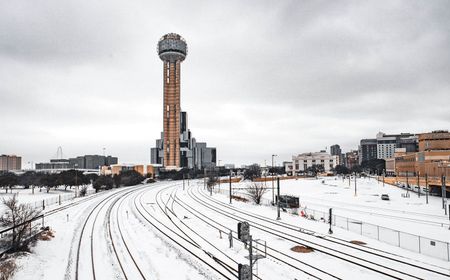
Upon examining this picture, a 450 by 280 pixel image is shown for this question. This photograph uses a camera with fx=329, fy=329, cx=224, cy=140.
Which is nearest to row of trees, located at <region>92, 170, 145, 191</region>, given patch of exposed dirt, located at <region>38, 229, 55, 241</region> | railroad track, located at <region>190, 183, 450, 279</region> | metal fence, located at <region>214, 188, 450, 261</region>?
patch of exposed dirt, located at <region>38, 229, 55, 241</region>

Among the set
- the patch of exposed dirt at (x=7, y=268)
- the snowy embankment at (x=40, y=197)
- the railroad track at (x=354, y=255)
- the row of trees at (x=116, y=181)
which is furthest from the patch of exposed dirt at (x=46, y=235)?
the row of trees at (x=116, y=181)

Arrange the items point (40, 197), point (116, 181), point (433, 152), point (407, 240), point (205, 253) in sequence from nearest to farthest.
→ point (205, 253), point (407, 240), point (40, 197), point (433, 152), point (116, 181)

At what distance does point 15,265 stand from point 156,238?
40.7 feet

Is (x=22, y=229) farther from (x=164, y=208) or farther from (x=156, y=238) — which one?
(x=164, y=208)

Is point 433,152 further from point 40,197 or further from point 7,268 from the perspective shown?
point 40,197

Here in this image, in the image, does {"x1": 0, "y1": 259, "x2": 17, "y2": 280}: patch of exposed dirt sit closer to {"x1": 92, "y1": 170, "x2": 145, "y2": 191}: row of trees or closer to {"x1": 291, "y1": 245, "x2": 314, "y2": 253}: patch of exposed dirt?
{"x1": 291, "y1": 245, "x2": 314, "y2": 253}: patch of exposed dirt

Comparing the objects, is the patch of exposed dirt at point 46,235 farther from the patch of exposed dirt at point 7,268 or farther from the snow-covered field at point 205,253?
the patch of exposed dirt at point 7,268

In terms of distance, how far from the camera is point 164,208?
54.5 m

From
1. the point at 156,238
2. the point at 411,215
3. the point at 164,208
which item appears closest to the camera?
the point at 156,238

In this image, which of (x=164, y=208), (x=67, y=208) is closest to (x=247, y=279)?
(x=164, y=208)

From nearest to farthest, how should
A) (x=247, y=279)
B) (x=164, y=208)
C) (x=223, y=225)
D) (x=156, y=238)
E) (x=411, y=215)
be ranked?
(x=247, y=279) → (x=156, y=238) → (x=223, y=225) → (x=411, y=215) → (x=164, y=208)

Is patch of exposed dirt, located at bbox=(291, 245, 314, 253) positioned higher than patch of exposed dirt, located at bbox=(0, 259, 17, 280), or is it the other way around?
patch of exposed dirt, located at bbox=(0, 259, 17, 280)

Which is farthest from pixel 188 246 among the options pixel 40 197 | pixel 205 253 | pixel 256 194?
pixel 40 197

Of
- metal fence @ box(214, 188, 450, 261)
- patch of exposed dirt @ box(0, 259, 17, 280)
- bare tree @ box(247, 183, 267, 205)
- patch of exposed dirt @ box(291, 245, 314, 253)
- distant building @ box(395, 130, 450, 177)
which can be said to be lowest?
metal fence @ box(214, 188, 450, 261)
